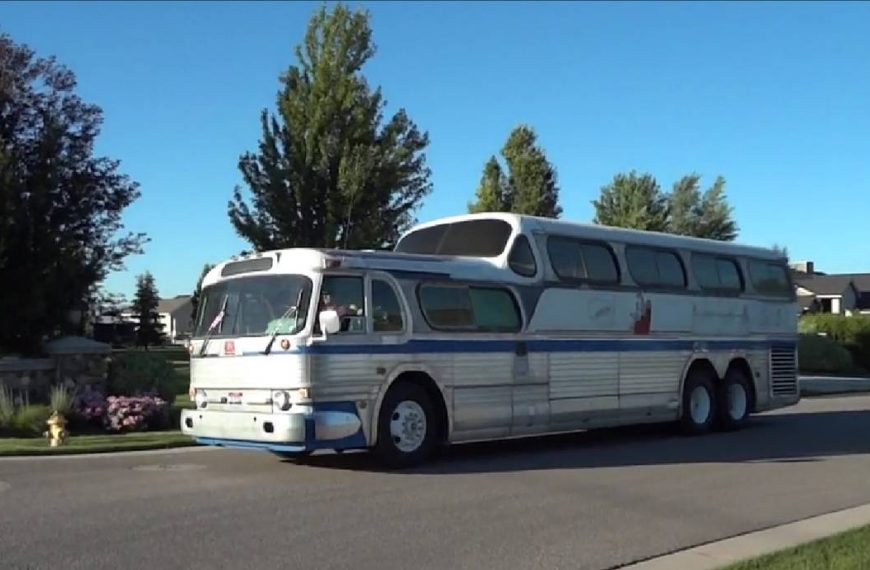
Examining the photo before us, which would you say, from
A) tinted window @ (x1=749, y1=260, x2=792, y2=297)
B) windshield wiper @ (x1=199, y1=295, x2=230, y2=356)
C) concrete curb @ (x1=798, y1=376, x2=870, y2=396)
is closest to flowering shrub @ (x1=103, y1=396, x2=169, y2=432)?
windshield wiper @ (x1=199, y1=295, x2=230, y2=356)

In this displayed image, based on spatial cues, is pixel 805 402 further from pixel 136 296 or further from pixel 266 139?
pixel 136 296

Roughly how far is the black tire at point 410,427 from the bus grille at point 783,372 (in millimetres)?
8592

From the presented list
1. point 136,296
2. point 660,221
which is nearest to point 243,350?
point 660,221

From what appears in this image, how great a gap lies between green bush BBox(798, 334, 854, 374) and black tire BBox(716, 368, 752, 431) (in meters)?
22.3

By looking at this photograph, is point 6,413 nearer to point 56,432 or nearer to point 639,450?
point 56,432

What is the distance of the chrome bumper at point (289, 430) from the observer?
11461 millimetres

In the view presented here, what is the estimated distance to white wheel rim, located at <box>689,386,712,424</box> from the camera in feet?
56.5

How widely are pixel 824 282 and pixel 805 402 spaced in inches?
2381

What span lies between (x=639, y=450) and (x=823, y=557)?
24.3 ft

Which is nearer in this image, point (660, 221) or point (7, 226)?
point (7, 226)

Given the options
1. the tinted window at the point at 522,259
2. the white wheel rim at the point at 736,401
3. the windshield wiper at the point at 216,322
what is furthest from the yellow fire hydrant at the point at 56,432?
the white wheel rim at the point at 736,401

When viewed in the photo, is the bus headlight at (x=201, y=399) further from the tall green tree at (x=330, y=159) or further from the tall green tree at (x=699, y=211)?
the tall green tree at (x=699, y=211)

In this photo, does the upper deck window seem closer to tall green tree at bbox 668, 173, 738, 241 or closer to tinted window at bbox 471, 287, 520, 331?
tinted window at bbox 471, 287, 520, 331

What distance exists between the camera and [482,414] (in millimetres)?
13391
